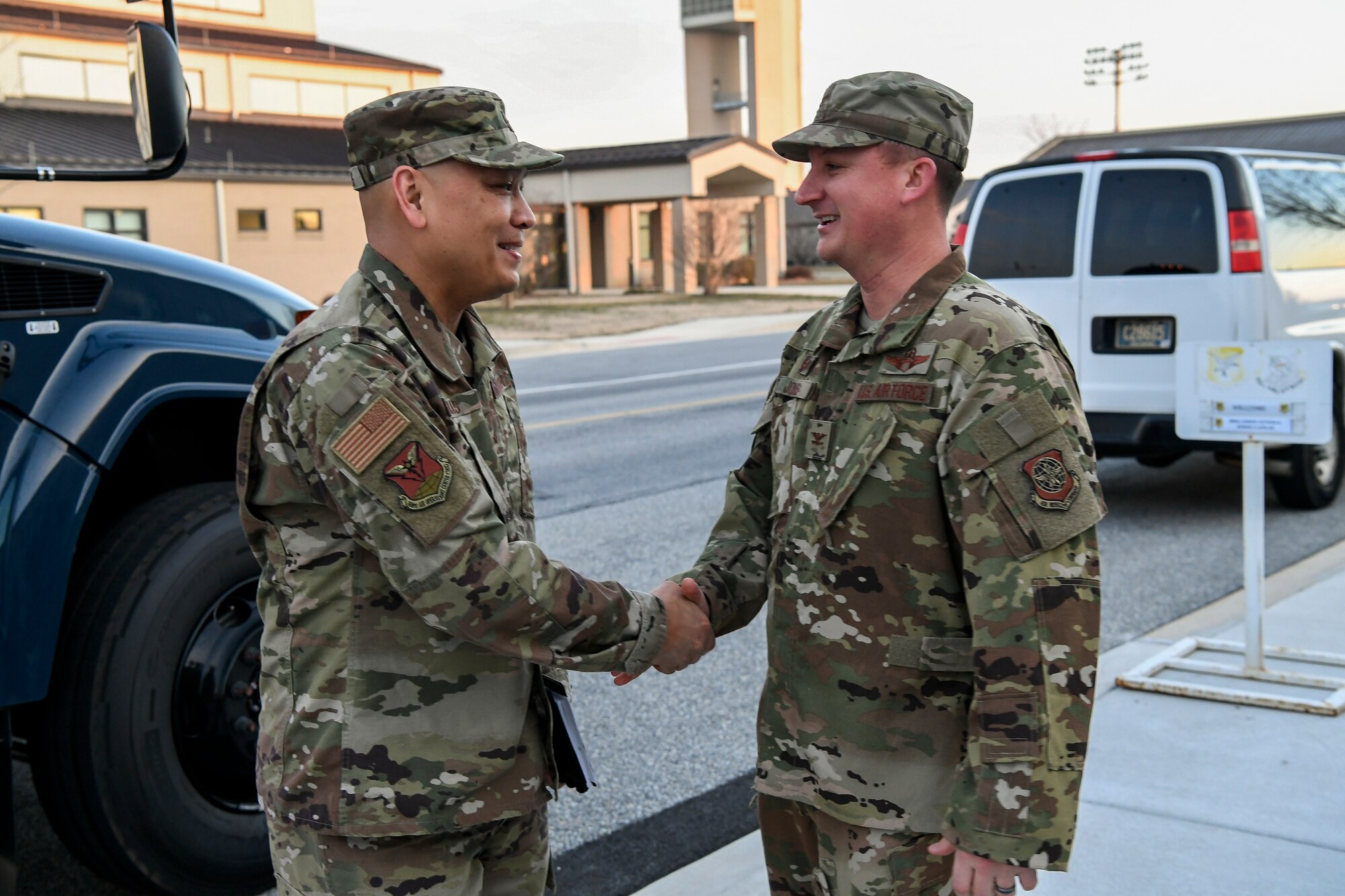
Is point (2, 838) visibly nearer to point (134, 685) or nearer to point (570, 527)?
point (134, 685)

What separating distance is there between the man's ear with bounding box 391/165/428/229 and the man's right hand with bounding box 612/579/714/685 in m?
0.87

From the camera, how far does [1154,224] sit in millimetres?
7836

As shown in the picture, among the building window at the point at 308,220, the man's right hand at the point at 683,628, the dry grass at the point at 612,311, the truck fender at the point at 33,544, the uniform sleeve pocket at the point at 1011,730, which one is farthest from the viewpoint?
the building window at the point at 308,220

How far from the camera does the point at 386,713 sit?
89.6 inches

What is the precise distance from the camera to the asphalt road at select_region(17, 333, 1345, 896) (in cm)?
402

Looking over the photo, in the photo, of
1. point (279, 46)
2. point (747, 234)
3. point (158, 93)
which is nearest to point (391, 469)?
point (158, 93)

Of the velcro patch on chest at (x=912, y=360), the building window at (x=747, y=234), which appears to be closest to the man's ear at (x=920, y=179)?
the velcro patch on chest at (x=912, y=360)

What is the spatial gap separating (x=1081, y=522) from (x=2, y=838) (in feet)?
8.15

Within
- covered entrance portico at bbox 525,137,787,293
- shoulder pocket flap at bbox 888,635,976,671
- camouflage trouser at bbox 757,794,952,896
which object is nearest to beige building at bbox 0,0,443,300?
covered entrance portico at bbox 525,137,787,293

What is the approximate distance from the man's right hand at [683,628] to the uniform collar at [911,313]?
60cm

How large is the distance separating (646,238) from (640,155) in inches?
274

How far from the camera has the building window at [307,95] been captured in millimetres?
40156

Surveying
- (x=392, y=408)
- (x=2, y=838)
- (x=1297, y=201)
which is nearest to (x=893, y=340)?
(x=392, y=408)

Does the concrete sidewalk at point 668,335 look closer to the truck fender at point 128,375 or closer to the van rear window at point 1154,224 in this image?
the van rear window at point 1154,224
